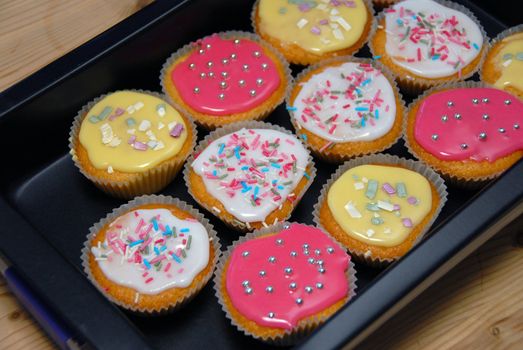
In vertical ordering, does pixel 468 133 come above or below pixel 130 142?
below

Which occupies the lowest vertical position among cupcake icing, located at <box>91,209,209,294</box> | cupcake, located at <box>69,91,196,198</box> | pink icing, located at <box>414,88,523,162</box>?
pink icing, located at <box>414,88,523,162</box>

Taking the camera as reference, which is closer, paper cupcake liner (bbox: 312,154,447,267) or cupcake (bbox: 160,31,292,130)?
paper cupcake liner (bbox: 312,154,447,267)

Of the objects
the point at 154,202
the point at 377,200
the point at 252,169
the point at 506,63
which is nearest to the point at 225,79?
the point at 252,169

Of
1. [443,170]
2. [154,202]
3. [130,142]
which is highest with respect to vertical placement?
[130,142]

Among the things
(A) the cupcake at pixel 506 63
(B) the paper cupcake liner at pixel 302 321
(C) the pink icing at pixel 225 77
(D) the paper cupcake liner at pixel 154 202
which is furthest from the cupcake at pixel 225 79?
(A) the cupcake at pixel 506 63

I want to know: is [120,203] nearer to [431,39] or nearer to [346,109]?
[346,109]

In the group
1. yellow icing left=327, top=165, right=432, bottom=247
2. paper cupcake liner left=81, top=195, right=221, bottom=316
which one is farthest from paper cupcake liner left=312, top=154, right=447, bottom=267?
paper cupcake liner left=81, top=195, right=221, bottom=316

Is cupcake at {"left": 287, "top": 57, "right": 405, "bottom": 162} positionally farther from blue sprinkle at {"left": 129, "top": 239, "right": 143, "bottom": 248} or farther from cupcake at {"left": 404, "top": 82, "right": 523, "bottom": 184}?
blue sprinkle at {"left": 129, "top": 239, "right": 143, "bottom": 248}
